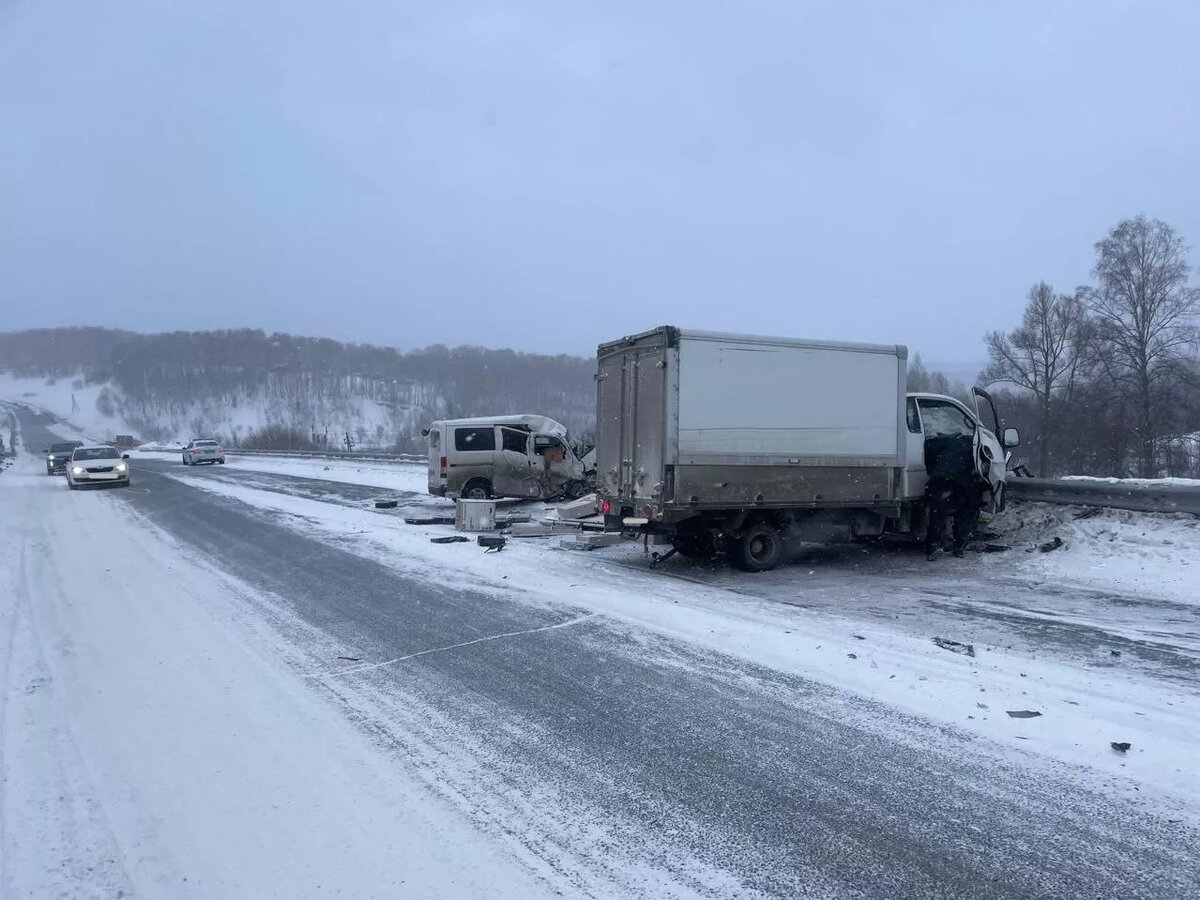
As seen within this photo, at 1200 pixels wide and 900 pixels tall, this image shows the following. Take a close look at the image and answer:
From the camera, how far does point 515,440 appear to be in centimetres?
2039

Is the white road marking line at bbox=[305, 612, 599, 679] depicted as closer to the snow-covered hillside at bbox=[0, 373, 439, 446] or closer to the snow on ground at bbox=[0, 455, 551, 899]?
the snow on ground at bbox=[0, 455, 551, 899]

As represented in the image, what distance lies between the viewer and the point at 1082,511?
12.3 m

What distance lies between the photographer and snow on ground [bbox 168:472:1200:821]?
492cm

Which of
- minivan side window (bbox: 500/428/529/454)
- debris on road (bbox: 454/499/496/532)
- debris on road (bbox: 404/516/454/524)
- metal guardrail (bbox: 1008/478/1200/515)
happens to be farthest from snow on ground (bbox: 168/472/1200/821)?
minivan side window (bbox: 500/428/529/454)

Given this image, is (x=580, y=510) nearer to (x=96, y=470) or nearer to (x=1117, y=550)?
(x=1117, y=550)

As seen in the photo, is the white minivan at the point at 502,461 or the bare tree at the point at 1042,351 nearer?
the white minivan at the point at 502,461

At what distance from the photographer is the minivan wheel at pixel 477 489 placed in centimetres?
2008

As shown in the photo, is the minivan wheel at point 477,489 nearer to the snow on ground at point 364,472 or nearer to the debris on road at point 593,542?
the debris on road at point 593,542

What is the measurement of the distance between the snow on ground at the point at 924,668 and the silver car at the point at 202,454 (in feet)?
150

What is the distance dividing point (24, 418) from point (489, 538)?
170 m

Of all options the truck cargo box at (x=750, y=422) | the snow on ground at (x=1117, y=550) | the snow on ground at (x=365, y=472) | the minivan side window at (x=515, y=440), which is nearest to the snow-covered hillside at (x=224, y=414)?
the snow on ground at (x=365, y=472)

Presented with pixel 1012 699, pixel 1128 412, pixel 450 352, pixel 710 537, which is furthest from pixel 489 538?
pixel 450 352

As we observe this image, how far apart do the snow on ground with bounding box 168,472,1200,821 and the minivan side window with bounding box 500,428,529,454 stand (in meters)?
A: 8.03

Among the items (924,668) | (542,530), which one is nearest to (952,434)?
(924,668)
